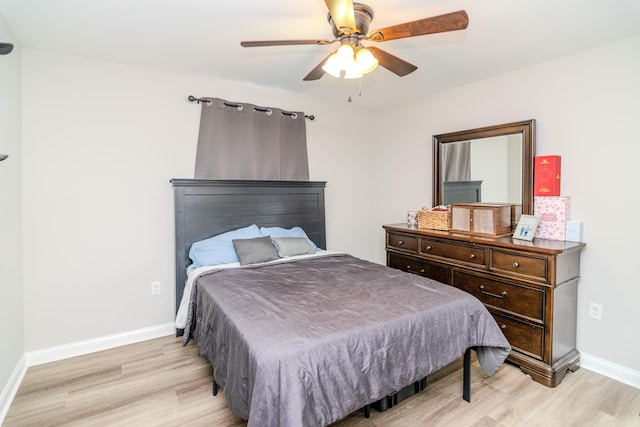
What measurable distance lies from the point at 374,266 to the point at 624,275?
1788mm

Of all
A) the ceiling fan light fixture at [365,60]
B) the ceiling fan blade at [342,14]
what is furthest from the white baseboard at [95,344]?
the ceiling fan blade at [342,14]

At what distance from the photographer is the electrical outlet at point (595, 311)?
2477mm

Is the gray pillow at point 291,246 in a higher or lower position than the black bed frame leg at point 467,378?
higher

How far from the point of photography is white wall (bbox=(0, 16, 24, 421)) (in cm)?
209

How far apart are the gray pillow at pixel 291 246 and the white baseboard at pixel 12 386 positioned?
2.04m

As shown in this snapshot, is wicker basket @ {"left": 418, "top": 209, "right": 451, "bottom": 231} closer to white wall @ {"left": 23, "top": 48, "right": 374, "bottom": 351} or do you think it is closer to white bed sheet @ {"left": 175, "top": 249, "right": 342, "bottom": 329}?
white bed sheet @ {"left": 175, "top": 249, "right": 342, "bottom": 329}

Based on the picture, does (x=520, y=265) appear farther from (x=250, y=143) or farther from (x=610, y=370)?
(x=250, y=143)

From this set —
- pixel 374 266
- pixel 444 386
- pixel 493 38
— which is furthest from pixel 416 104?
pixel 444 386

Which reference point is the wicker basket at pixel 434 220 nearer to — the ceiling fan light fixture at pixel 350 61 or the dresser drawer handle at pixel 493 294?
the dresser drawer handle at pixel 493 294

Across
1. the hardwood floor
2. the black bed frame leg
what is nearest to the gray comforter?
the black bed frame leg

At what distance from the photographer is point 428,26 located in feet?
5.52

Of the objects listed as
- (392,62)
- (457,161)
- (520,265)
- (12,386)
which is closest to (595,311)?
(520,265)

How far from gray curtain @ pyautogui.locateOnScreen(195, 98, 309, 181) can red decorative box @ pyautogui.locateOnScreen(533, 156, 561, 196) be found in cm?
225

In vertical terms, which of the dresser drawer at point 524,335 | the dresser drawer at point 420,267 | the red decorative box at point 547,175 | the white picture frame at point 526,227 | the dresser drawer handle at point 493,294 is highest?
the red decorative box at point 547,175
